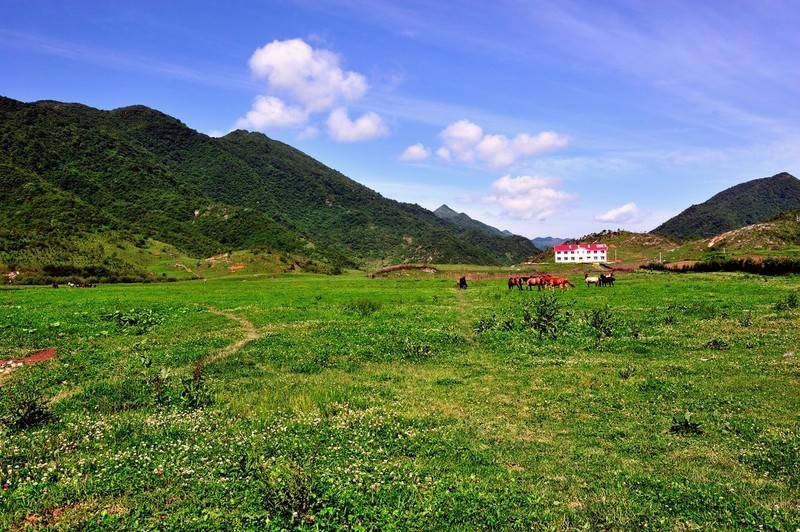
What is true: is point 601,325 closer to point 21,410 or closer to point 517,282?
point 21,410

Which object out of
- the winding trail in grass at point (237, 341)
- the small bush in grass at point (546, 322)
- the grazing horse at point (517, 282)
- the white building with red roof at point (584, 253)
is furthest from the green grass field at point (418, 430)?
the white building with red roof at point (584, 253)

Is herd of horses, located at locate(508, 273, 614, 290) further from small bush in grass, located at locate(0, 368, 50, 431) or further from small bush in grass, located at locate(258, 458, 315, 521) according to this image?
small bush in grass, located at locate(258, 458, 315, 521)

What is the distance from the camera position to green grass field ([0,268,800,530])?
340 inches

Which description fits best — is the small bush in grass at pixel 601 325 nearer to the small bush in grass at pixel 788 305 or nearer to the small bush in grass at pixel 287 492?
the small bush in grass at pixel 788 305

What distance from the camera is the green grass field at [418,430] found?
8625 mm

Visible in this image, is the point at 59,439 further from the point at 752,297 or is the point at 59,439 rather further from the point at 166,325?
the point at 752,297

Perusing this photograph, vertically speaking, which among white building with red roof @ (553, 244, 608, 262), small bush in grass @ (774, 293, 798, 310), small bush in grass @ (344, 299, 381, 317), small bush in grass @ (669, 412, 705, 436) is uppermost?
white building with red roof @ (553, 244, 608, 262)

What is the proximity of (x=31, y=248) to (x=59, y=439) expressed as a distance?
120 m

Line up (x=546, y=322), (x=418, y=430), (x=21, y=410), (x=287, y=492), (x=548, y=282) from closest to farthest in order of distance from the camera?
(x=287, y=492)
(x=418, y=430)
(x=21, y=410)
(x=546, y=322)
(x=548, y=282)

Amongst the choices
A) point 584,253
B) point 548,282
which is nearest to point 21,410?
point 548,282

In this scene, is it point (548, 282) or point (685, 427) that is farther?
point (548, 282)

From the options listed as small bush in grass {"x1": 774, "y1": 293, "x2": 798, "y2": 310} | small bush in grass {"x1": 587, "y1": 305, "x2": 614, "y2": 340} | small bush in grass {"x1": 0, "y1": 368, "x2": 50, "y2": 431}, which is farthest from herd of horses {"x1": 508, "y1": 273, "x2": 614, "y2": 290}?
small bush in grass {"x1": 0, "y1": 368, "x2": 50, "y2": 431}

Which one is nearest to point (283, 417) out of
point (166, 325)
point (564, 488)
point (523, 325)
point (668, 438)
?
point (564, 488)

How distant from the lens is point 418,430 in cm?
1268
